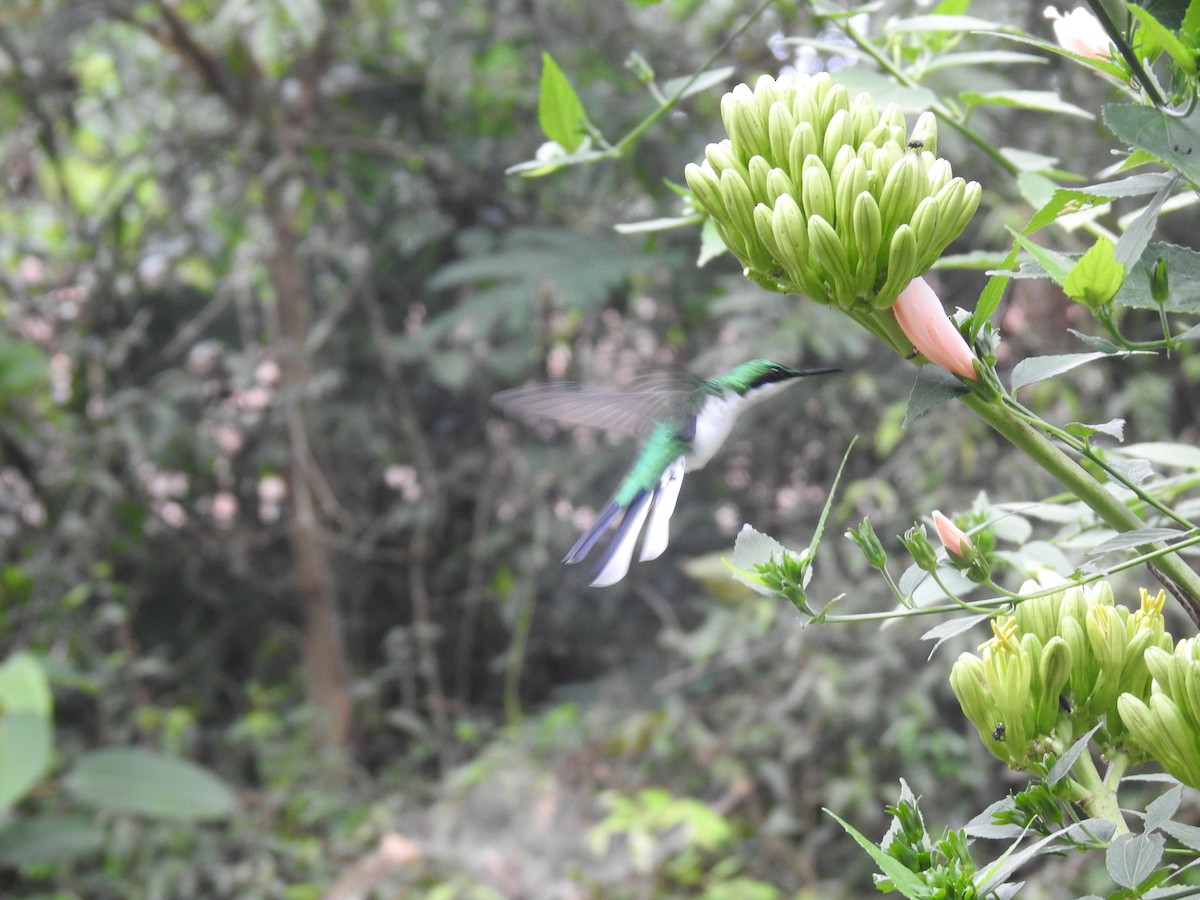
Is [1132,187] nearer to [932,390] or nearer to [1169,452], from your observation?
[932,390]

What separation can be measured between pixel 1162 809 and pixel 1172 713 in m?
0.04

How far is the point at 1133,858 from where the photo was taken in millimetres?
345

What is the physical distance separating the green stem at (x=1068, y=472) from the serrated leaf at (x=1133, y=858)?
0.08 m

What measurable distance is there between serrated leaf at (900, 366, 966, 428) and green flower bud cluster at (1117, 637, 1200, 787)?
0.39 feet

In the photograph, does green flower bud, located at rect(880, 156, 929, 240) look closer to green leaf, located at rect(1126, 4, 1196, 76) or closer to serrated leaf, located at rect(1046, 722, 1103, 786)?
green leaf, located at rect(1126, 4, 1196, 76)

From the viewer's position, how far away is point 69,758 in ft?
9.43

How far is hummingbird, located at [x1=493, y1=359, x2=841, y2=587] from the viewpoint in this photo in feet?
1.82

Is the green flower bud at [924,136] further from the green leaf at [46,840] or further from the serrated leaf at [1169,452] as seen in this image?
the green leaf at [46,840]

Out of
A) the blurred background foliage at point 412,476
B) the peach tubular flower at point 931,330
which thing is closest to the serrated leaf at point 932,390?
the peach tubular flower at point 931,330

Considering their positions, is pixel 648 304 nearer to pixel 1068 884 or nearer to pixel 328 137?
pixel 328 137

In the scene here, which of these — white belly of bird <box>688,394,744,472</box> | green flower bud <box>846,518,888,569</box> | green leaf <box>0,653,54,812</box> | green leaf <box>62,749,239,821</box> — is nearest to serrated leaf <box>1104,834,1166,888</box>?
green flower bud <box>846,518,888,569</box>

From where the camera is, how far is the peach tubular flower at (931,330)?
36cm

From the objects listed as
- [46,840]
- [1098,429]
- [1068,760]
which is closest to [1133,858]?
[1068,760]

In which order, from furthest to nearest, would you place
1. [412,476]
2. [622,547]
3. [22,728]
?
[412,476], [22,728], [622,547]
